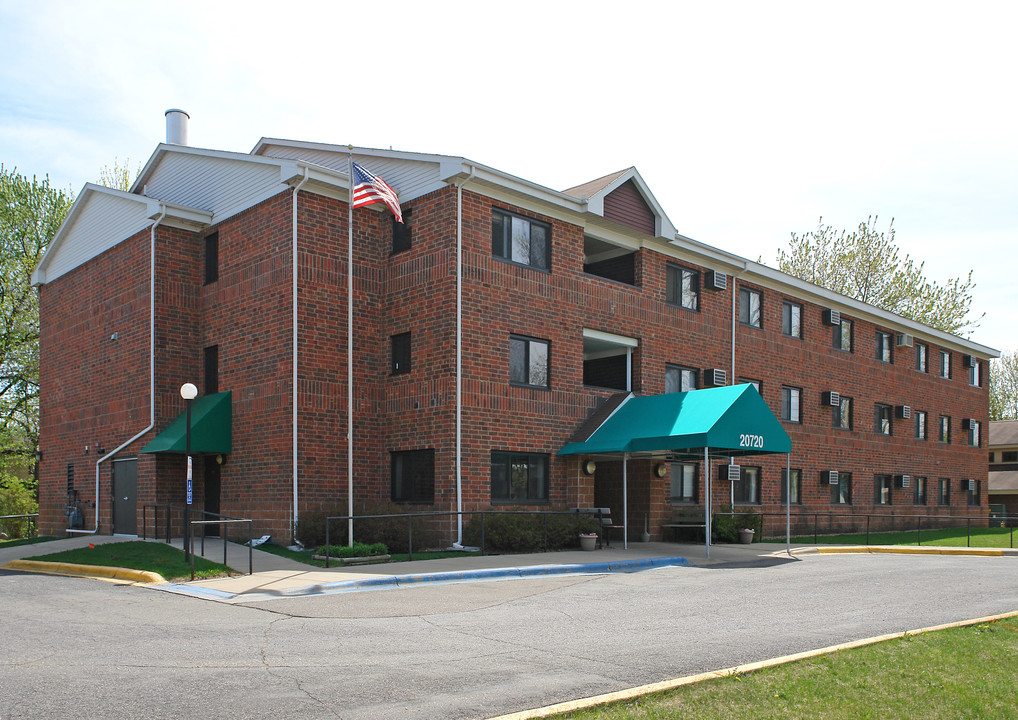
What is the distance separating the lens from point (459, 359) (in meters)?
19.8

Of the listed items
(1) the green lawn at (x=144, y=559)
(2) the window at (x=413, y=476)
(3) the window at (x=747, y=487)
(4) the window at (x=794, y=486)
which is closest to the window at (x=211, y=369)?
(1) the green lawn at (x=144, y=559)

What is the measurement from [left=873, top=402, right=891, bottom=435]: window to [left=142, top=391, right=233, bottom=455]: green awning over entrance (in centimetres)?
2373

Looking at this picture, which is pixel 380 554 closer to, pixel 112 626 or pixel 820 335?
pixel 112 626

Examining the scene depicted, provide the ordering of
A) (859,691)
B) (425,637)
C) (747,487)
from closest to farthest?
1. (859,691)
2. (425,637)
3. (747,487)

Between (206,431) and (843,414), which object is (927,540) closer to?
(843,414)

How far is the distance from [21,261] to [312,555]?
84.8 feet

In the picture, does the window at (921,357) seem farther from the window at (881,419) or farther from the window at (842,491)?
the window at (842,491)

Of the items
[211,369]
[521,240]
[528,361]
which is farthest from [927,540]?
[211,369]

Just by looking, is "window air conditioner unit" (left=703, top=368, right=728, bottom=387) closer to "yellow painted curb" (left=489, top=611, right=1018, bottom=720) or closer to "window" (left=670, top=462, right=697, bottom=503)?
"window" (left=670, top=462, right=697, bottom=503)

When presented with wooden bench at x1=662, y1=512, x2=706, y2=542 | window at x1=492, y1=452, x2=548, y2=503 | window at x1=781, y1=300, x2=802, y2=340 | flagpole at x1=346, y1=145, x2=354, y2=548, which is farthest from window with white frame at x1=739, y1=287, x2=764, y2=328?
flagpole at x1=346, y1=145, x2=354, y2=548

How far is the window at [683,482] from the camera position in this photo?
24922 mm

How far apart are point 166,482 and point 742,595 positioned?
1423 cm

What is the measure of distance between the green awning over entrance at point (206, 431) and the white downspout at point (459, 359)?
565 cm

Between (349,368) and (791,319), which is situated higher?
(791,319)
